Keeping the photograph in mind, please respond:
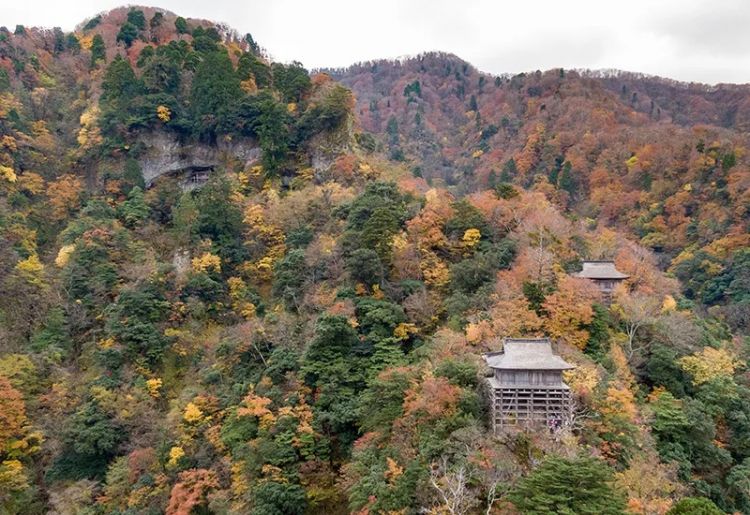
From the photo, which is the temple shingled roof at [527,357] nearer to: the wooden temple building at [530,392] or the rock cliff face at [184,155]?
the wooden temple building at [530,392]

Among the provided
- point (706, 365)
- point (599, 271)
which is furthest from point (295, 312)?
point (706, 365)

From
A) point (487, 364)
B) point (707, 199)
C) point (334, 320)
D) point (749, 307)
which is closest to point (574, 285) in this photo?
point (487, 364)

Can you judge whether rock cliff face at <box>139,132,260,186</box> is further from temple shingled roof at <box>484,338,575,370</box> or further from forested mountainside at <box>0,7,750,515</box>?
temple shingled roof at <box>484,338,575,370</box>

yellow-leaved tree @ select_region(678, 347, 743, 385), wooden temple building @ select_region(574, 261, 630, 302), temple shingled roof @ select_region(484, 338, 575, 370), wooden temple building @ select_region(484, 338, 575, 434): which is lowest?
yellow-leaved tree @ select_region(678, 347, 743, 385)

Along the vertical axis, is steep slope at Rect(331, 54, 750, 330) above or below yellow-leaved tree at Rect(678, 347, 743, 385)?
above

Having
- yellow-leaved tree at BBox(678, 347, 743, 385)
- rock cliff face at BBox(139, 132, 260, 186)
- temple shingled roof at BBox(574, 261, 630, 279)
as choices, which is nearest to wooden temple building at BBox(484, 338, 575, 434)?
yellow-leaved tree at BBox(678, 347, 743, 385)

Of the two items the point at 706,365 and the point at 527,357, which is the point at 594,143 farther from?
the point at 527,357

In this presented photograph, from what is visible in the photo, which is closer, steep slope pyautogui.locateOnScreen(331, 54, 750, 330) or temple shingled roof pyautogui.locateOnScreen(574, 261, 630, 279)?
temple shingled roof pyautogui.locateOnScreen(574, 261, 630, 279)
